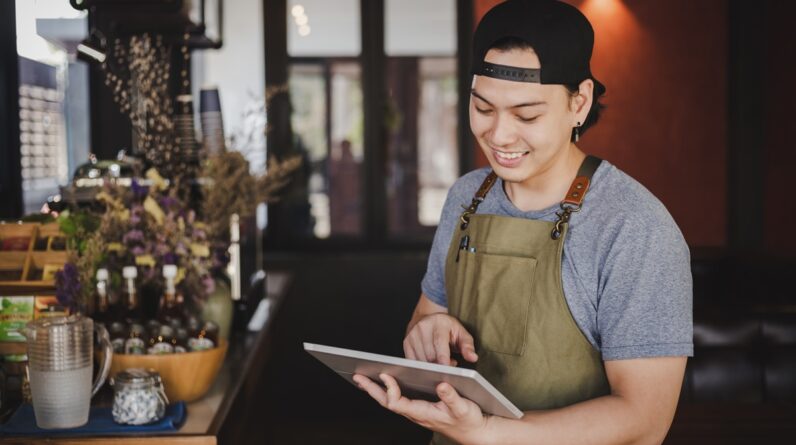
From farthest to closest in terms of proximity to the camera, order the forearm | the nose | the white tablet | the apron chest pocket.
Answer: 1. the apron chest pocket
2. the nose
3. the forearm
4. the white tablet

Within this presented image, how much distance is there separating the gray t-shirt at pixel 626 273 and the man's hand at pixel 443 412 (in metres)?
0.25

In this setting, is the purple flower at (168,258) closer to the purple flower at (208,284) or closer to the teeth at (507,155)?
the purple flower at (208,284)

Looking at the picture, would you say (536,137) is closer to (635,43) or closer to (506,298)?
(506,298)

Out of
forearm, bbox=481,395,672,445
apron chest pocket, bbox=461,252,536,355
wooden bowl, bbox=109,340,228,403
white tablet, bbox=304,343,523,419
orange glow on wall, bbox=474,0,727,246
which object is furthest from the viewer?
orange glow on wall, bbox=474,0,727,246

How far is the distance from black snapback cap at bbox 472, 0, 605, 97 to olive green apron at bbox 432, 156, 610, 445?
0.20m

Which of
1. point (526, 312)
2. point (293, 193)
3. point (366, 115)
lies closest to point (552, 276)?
point (526, 312)

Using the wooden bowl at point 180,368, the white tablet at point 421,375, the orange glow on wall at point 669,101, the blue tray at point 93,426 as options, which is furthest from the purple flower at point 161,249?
the orange glow on wall at point 669,101

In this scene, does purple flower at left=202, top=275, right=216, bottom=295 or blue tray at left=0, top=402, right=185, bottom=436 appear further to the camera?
purple flower at left=202, top=275, right=216, bottom=295

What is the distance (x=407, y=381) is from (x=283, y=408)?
3841 mm

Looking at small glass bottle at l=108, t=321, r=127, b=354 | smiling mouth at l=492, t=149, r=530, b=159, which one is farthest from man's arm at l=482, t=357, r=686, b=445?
small glass bottle at l=108, t=321, r=127, b=354

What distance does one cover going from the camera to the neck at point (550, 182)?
5.12 ft

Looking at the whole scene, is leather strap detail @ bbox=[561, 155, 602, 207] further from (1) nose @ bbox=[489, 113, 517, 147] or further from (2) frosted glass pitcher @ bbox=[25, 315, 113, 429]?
(2) frosted glass pitcher @ bbox=[25, 315, 113, 429]

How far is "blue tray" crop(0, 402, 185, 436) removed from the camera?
5.76ft

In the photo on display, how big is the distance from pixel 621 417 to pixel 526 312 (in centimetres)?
28
